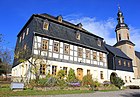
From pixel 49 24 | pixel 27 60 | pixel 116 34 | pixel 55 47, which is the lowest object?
pixel 27 60

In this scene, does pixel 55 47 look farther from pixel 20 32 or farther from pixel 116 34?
pixel 116 34

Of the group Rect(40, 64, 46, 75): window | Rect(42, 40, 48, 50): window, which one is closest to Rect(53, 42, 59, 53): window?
Rect(42, 40, 48, 50): window

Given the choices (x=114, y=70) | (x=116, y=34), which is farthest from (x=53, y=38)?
(x=116, y=34)

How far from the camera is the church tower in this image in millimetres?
42531

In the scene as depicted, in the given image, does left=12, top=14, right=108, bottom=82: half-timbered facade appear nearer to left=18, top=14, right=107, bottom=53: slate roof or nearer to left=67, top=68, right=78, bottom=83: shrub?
left=18, top=14, right=107, bottom=53: slate roof

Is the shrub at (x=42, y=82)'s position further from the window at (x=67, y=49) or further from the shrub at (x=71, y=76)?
the window at (x=67, y=49)

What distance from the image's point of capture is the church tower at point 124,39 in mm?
42531

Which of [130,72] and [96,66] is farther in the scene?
[130,72]

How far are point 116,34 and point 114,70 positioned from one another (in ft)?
52.0

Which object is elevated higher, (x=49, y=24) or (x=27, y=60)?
(x=49, y=24)

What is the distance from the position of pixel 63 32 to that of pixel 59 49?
135 inches

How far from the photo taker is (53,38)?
22750 mm

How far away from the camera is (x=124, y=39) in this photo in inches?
1738

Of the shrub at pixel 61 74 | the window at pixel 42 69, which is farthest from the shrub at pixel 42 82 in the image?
the shrub at pixel 61 74
